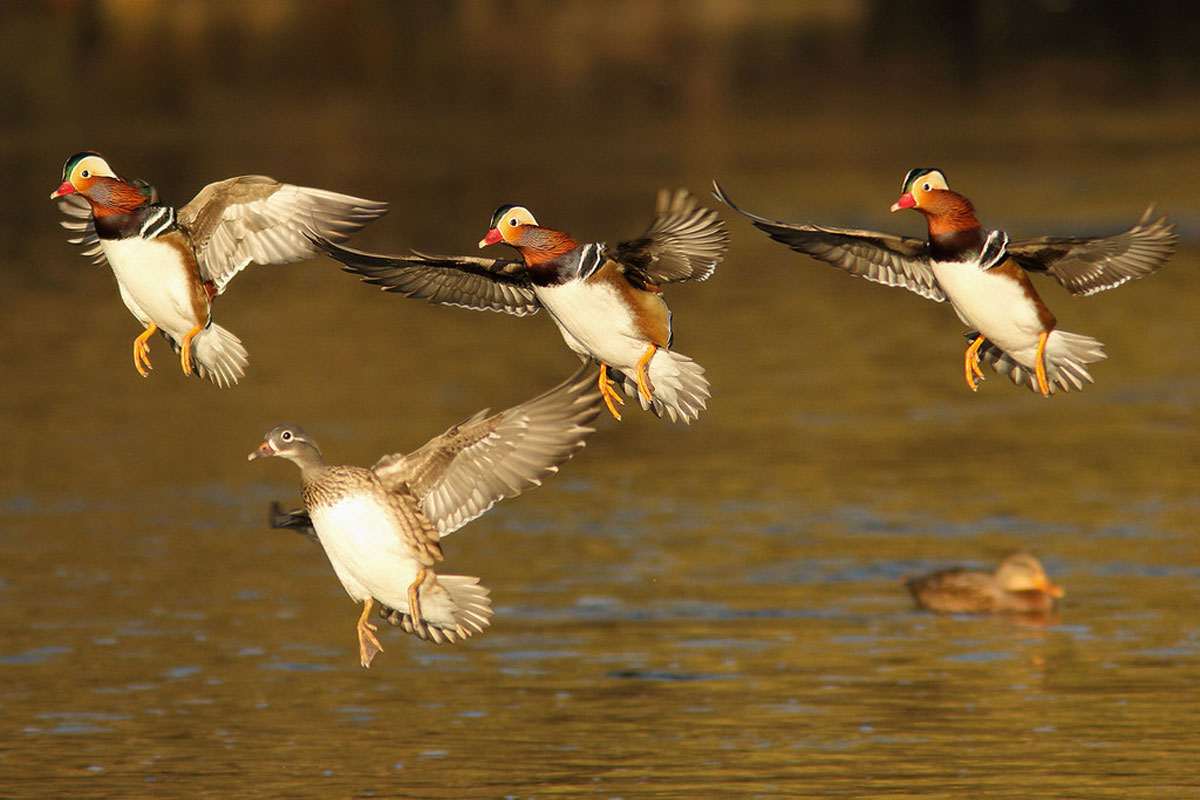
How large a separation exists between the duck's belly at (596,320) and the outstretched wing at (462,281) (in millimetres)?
558

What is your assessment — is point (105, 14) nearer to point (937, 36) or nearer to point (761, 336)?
point (937, 36)

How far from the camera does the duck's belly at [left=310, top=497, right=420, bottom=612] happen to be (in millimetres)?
10711

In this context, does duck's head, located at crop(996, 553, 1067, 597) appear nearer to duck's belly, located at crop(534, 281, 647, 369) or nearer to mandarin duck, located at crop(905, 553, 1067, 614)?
mandarin duck, located at crop(905, 553, 1067, 614)

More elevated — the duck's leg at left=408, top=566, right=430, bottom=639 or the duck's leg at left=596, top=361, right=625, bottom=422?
the duck's leg at left=596, top=361, right=625, bottom=422

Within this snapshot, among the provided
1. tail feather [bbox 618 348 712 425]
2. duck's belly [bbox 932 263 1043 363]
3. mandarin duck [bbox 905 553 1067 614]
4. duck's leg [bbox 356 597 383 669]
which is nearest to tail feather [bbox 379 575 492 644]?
duck's leg [bbox 356 597 383 669]

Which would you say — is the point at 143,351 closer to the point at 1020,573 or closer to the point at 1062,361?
the point at 1062,361

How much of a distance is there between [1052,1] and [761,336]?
99248 millimetres

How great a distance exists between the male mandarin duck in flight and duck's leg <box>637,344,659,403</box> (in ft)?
3.89

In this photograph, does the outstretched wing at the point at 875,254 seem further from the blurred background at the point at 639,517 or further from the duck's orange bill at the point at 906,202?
the blurred background at the point at 639,517

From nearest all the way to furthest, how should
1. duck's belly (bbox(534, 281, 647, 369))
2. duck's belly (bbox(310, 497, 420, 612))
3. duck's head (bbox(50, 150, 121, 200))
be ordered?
duck's head (bbox(50, 150, 121, 200)), duck's belly (bbox(534, 281, 647, 369)), duck's belly (bbox(310, 497, 420, 612))

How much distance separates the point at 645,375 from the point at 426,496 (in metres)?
1.91

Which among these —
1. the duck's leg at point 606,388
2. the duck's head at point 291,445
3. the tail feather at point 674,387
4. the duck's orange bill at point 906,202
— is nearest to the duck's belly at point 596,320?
the tail feather at point 674,387

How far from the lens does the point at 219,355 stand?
30.7ft

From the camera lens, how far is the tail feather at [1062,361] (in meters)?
9.17
